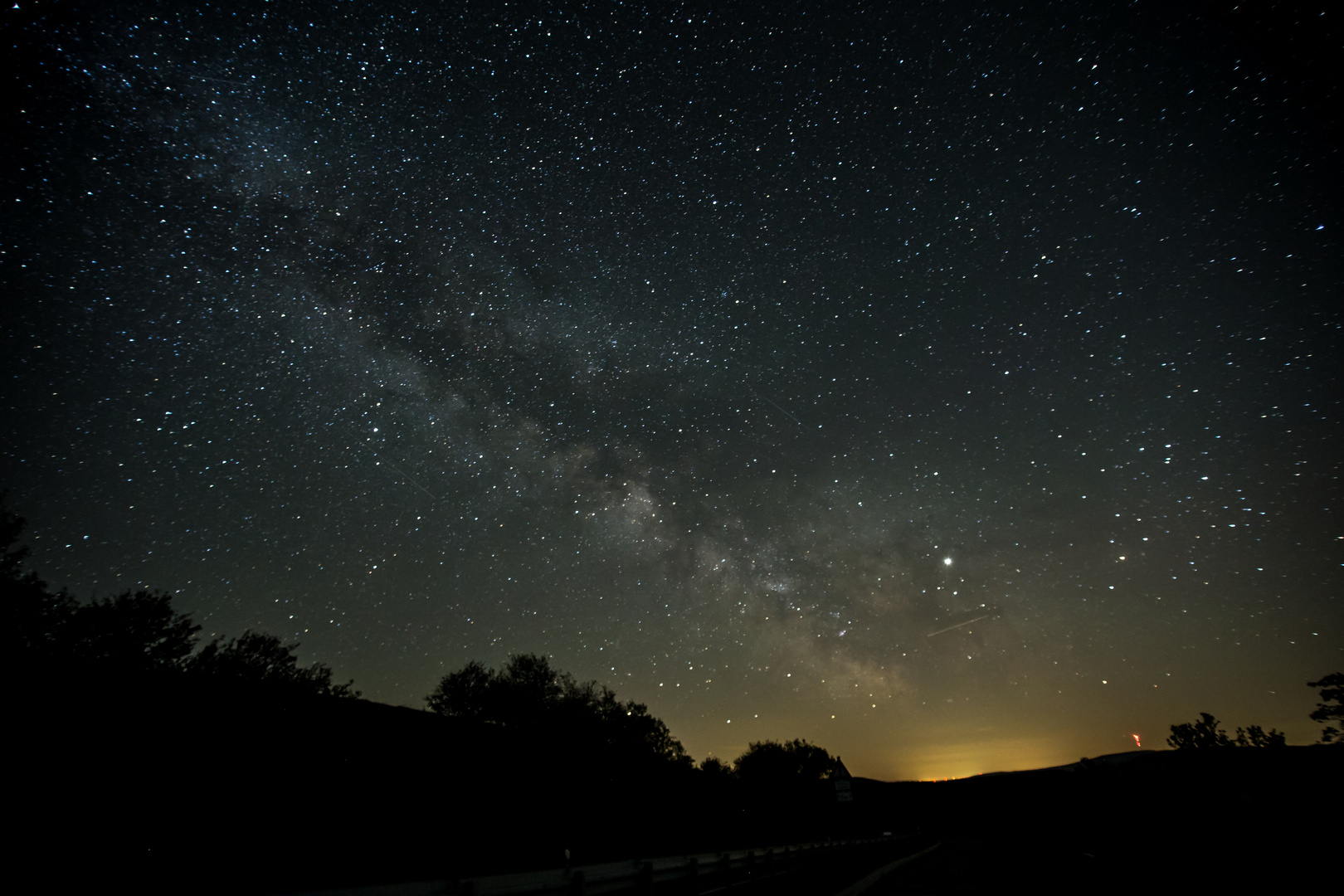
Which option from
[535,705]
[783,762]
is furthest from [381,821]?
[783,762]

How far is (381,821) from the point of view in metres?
13.5

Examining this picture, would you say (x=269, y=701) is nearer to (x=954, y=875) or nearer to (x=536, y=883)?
(x=536, y=883)

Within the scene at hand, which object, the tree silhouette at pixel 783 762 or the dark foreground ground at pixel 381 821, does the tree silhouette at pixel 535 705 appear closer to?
the dark foreground ground at pixel 381 821

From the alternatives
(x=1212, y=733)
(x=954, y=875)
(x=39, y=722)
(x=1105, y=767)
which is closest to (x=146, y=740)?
(x=39, y=722)

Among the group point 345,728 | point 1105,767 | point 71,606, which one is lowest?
point 1105,767

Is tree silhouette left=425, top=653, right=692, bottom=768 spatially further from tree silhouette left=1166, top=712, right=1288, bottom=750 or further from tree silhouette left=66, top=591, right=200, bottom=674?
tree silhouette left=1166, top=712, right=1288, bottom=750

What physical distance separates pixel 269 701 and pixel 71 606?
855 centimetres

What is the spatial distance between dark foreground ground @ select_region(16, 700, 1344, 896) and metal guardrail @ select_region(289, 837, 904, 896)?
1.45 feet

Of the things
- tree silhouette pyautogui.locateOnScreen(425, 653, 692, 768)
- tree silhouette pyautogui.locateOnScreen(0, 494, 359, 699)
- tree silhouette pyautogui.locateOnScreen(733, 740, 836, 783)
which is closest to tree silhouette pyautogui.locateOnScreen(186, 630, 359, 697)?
tree silhouette pyautogui.locateOnScreen(0, 494, 359, 699)

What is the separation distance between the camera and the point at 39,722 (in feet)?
43.8

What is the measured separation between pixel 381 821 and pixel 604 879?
33.2ft

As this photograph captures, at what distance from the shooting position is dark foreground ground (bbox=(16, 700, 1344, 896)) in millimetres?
9570

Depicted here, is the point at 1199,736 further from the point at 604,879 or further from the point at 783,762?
the point at 604,879

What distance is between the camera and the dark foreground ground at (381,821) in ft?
31.4
